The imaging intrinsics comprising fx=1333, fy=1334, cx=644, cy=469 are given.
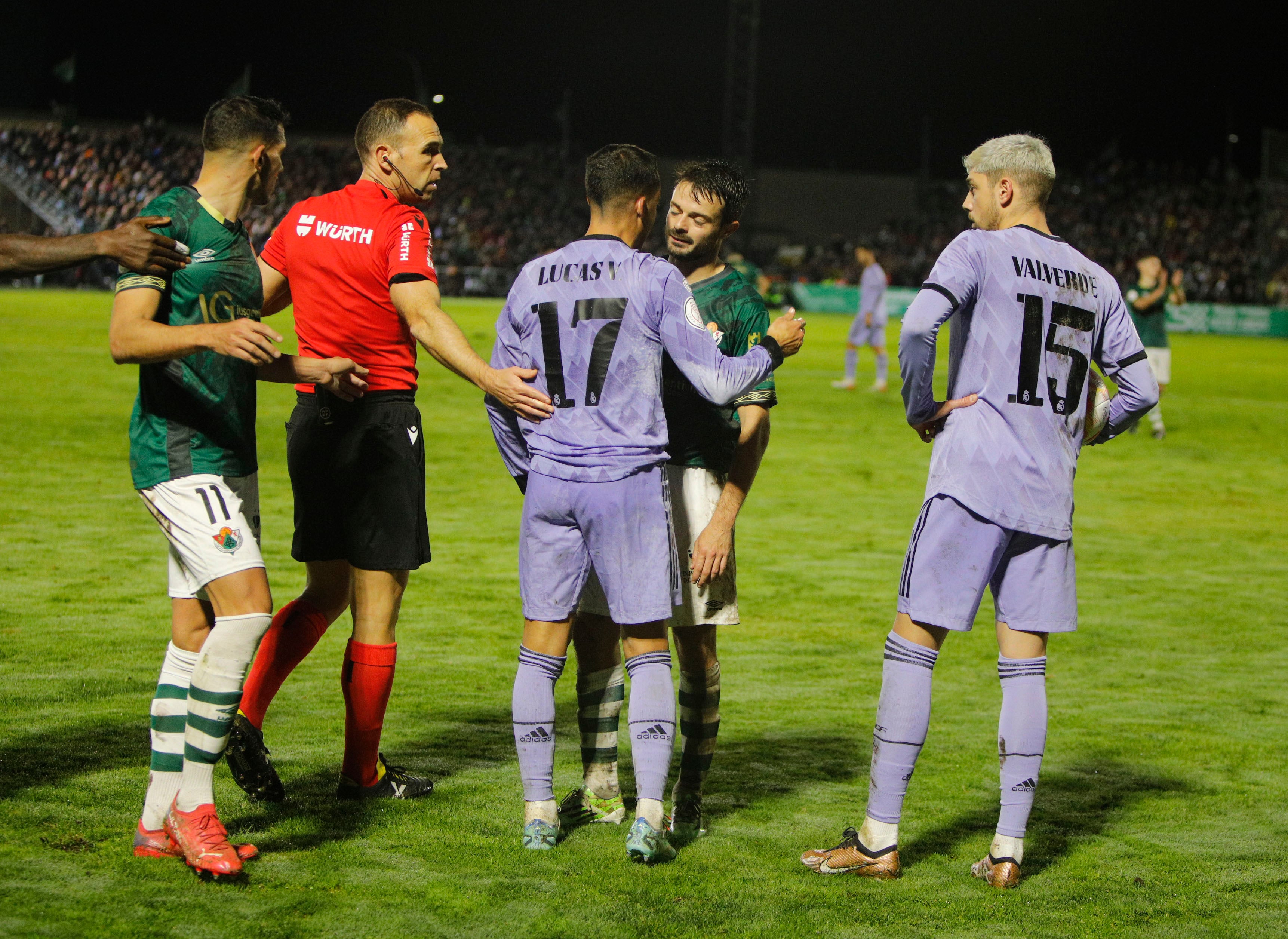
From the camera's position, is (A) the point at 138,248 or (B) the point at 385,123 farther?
(B) the point at 385,123

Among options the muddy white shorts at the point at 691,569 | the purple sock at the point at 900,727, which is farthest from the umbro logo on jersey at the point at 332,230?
the purple sock at the point at 900,727

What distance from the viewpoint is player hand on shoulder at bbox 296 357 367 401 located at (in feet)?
13.0

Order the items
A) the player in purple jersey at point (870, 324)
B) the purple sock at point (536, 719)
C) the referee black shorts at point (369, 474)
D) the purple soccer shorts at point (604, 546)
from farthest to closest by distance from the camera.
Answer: the player in purple jersey at point (870, 324) < the referee black shorts at point (369, 474) < the purple sock at point (536, 719) < the purple soccer shorts at point (604, 546)

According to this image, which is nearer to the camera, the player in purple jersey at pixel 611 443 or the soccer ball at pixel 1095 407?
the player in purple jersey at pixel 611 443

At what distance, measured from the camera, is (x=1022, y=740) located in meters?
4.03

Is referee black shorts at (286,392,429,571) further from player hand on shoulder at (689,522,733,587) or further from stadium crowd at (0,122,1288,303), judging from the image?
stadium crowd at (0,122,1288,303)

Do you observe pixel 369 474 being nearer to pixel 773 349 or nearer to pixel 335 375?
pixel 335 375

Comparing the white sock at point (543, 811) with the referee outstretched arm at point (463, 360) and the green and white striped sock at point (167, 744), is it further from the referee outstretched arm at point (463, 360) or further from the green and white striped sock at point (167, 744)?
the referee outstretched arm at point (463, 360)

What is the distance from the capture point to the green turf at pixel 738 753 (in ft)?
12.2

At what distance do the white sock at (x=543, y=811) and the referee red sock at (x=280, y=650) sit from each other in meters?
1.07

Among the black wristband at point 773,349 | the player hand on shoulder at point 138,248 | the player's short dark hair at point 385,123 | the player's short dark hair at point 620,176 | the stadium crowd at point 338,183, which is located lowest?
the black wristband at point 773,349

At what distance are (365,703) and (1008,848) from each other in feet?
7.01

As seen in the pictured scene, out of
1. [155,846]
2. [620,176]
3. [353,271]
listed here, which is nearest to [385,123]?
[353,271]

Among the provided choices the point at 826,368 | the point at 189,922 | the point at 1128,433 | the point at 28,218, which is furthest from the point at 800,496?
the point at 28,218
